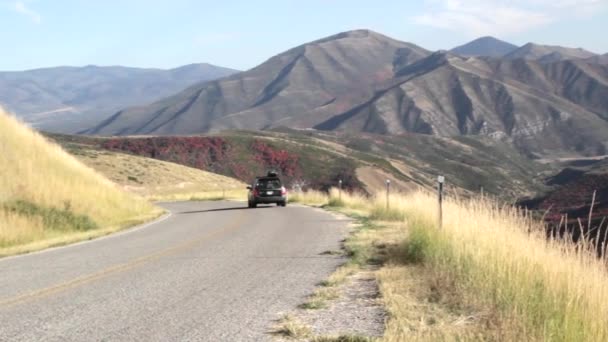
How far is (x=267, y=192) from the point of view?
37.0m

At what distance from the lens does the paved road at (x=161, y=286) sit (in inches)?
295

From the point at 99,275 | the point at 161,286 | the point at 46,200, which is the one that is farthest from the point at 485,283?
the point at 46,200

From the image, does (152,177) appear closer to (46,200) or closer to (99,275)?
(46,200)

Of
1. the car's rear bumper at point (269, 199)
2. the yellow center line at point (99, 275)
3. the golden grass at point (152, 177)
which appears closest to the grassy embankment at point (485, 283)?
the yellow center line at point (99, 275)

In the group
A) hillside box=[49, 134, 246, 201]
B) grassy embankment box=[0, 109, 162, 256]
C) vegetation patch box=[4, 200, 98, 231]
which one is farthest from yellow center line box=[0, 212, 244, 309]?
hillside box=[49, 134, 246, 201]

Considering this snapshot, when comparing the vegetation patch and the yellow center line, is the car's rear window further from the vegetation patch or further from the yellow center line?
the yellow center line

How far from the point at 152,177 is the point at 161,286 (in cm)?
7052

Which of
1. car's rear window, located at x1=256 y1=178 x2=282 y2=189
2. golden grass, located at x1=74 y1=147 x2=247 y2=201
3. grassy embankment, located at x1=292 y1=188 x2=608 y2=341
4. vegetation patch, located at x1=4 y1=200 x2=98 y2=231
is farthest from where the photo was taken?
golden grass, located at x1=74 y1=147 x2=247 y2=201

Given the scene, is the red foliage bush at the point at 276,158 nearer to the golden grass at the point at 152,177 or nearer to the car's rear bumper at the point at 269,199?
the golden grass at the point at 152,177

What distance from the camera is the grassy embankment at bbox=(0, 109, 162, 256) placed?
19.1 metres

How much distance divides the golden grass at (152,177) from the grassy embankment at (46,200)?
41399mm

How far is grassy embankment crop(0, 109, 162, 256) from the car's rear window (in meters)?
7.43

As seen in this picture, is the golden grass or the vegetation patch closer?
the vegetation patch

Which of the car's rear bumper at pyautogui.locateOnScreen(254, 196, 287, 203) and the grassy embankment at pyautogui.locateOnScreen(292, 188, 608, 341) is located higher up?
the grassy embankment at pyautogui.locateOnScreen(292, 188, 608, 341)
